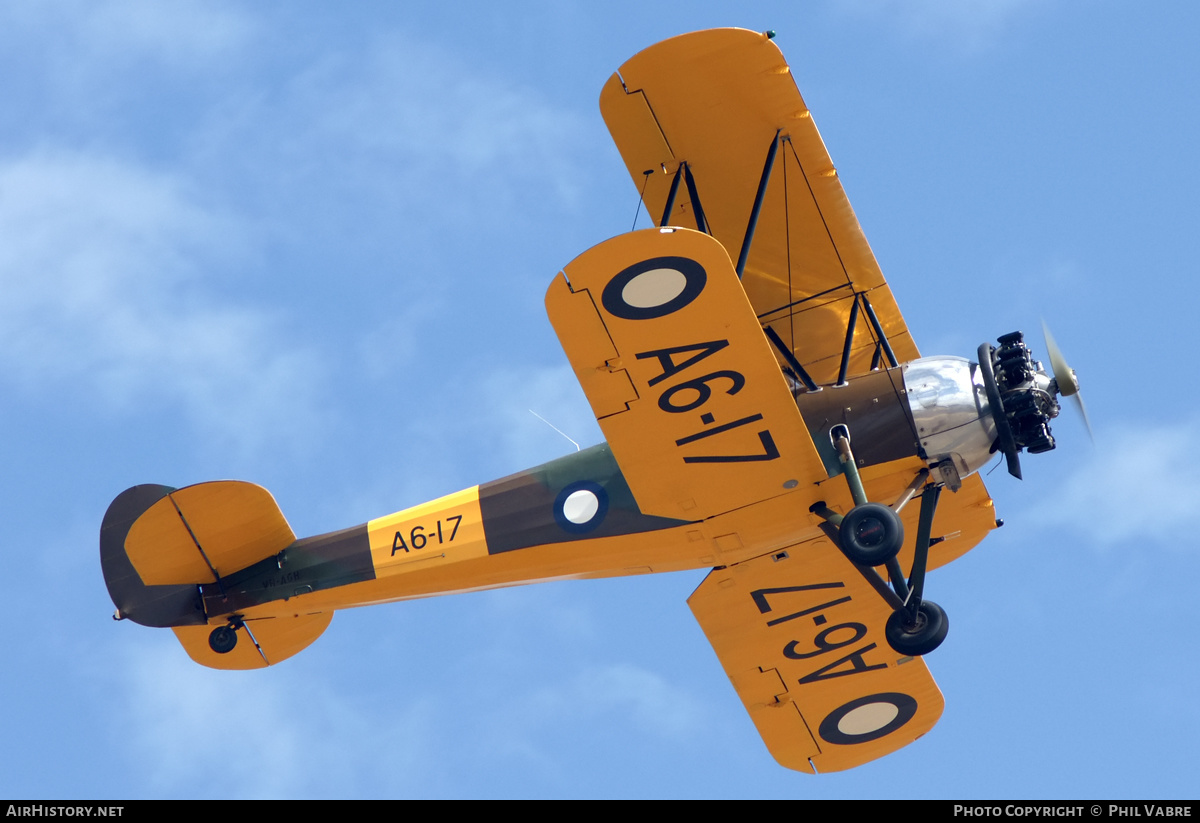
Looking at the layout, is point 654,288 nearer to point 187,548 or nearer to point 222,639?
point 187,548

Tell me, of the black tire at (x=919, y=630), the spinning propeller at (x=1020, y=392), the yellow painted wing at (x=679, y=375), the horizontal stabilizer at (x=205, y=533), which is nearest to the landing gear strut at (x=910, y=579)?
the black tire at (x=919, y=630)

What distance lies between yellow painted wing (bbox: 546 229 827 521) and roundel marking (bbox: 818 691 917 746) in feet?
9.25

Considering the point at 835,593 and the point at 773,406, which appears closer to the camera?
the point at 773,406

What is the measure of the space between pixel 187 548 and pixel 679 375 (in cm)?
436

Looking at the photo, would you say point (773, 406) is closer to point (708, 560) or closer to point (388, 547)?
point (708, 560)

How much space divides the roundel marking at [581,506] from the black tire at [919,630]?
85.6 inches

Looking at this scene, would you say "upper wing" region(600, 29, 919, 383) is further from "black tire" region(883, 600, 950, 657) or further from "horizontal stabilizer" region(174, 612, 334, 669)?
"horizontal stabilizer" region(174, 612, 334, 669)

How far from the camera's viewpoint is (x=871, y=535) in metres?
9.83

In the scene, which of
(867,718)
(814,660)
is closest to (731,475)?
(814,660)
